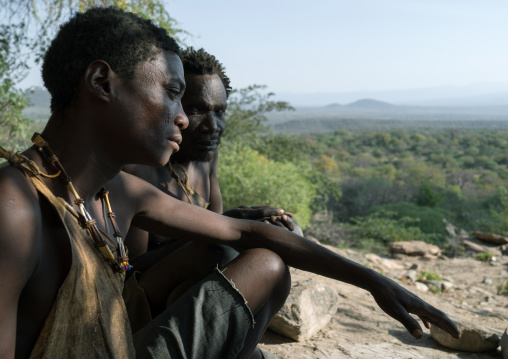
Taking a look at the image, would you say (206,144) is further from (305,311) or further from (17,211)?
(17,211)

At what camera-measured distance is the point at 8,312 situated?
121 centimetres

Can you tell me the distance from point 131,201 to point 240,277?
0.46m

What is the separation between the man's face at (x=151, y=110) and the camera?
1.51 metres

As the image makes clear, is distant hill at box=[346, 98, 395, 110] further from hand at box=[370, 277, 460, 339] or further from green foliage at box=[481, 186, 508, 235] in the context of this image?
hand at box=[370, 277, 460, 339]

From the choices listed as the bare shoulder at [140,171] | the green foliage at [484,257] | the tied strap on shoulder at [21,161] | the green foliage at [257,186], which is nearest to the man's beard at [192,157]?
the bare shoulder at [140,171]

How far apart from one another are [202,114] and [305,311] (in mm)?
1265

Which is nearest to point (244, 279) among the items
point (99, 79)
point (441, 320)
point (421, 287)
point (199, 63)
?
point (441, 320)

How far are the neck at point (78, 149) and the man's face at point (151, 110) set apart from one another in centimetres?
7

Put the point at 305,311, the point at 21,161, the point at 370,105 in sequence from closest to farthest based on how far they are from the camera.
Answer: the point at 21,161, the point at 305,311, the point at 370,105

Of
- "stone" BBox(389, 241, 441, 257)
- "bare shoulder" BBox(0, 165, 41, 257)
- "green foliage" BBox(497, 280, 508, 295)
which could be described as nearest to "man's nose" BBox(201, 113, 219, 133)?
"bare shoulder" BBox(0, 165, 41, 257)

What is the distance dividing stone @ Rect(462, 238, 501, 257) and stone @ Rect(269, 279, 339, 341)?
6552 millimetres

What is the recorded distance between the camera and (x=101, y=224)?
1.67m

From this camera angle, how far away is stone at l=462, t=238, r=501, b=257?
30.1ft


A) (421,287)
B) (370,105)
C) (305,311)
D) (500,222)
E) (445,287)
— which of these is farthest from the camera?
(370,105)
